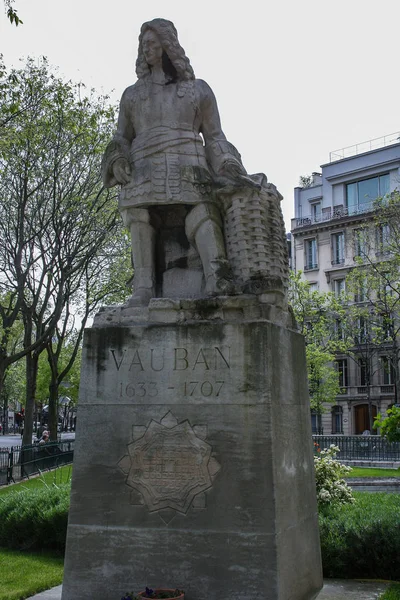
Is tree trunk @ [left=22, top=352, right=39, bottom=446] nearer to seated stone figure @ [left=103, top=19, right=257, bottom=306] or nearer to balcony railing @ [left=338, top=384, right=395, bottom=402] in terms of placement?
seated stone figure @ [left=103, top=19, right=257, bottom=306]

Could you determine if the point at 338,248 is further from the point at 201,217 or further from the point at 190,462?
the point at 190,462

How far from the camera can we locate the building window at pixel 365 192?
5772 centimetres

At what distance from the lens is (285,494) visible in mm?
6590

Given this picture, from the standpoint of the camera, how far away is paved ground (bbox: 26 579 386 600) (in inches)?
288

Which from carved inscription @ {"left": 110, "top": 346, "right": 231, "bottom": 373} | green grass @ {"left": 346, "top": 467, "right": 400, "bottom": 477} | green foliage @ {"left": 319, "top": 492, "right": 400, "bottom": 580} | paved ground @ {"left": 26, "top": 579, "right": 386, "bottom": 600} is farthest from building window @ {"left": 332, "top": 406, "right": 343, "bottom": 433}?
carved inscription @ {"left": 110, "top": 346, "right": 231, "bottom": 373}

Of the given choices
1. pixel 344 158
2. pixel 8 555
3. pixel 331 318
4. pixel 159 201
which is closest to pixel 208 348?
pixel 159 201

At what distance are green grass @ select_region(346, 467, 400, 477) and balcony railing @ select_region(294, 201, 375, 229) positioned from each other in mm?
32972

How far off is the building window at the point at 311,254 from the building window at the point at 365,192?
4.40 meters

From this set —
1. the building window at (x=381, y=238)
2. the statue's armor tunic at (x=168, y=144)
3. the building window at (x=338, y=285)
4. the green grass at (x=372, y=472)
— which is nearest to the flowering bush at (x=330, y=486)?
the statue's armor tunic at (x=168, y=144)

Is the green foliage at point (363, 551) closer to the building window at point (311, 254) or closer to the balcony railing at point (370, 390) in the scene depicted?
the balcony railing at point (370, 390)

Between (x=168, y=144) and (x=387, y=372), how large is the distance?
4947 cm

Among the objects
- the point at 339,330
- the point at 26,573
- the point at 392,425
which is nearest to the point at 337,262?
the point at 339,330

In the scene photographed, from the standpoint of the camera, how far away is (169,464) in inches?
260

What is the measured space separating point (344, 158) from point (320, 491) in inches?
2038
